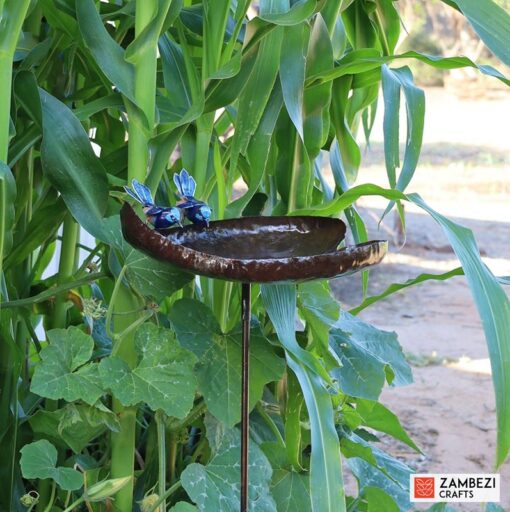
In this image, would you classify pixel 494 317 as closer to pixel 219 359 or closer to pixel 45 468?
pixel 219 359

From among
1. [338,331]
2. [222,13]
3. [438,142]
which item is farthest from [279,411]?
[438,142]

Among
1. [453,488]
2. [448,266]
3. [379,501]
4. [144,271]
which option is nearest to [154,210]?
[144,271]

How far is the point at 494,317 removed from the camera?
2.58 feet

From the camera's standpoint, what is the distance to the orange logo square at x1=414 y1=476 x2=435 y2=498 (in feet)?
3.88

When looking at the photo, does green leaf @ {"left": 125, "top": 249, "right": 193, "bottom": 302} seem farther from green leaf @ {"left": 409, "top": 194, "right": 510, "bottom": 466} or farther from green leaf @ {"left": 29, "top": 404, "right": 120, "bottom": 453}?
green leaf @ {"left": 409, "top": 194, "right": 510, "bottom": 466}

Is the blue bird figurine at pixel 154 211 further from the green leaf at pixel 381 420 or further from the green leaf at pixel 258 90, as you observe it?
the green leaf at pixel 381 420

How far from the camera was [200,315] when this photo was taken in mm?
1015

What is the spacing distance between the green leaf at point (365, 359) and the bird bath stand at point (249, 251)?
22 centimetres

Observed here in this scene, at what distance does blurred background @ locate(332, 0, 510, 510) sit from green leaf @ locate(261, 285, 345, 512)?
7.7 inches

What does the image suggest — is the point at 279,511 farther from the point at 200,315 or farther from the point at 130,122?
the point at 130,122

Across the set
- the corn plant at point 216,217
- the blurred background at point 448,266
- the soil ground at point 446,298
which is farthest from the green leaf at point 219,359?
the soil ground at point 446,298

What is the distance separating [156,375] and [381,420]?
1.35 ft

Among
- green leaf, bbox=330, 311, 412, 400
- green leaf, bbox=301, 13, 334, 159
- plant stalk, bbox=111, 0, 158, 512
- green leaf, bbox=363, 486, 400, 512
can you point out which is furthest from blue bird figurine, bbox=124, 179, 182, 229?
green leaf, bbox=363, 486, 400, 512

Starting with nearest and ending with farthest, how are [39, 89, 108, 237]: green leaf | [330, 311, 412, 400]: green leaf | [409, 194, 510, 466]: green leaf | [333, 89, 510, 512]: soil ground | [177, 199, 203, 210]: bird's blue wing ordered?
[409, 194, 510, 466]: green leaf, [177, 199, 203, 210]: bird's blue wing, [39, 89, 108, 237]: green leaf, [330, 311, 412, 400]: green leaf, [333, 89, 510, 512]: soil ground
